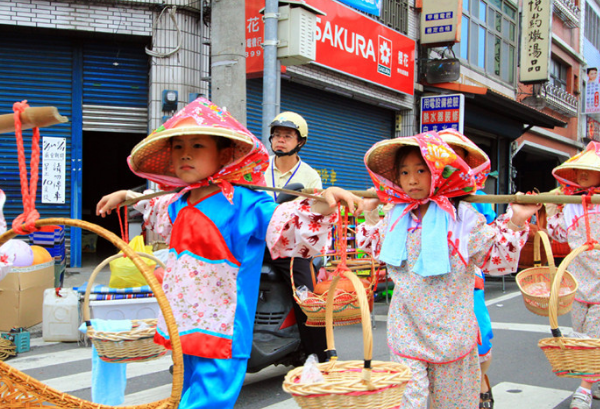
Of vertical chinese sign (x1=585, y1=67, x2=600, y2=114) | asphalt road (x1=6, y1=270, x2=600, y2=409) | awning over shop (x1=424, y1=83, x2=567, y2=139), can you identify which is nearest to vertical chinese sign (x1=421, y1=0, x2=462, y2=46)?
awning over shop (x1=424, y1=83, x2=567, y2=139)

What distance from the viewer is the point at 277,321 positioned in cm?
434

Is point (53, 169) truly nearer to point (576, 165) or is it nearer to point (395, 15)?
point (576, 165)

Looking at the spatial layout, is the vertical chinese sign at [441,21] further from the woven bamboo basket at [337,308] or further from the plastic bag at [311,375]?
the plastic bag at [311,375]

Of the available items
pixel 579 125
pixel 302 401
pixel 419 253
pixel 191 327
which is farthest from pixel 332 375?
pixel 579 125

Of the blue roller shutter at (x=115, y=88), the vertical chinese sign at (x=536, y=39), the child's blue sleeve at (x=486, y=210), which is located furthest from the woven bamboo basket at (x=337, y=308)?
the vertical chinese sign at (x=536, y=39)

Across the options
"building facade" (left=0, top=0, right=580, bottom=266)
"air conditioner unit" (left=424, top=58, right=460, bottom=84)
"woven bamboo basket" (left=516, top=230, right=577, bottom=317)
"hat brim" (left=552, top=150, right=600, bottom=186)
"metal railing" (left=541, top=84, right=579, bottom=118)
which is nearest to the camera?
"woven bamboo basket" (left=516, top=230, right=577, bottom=317)

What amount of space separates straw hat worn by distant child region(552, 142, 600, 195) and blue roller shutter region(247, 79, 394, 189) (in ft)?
22.3

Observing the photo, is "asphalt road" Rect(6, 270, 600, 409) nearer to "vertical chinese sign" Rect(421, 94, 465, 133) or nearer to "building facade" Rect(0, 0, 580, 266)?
"building facade" Rect(0, 0, 580, 266)

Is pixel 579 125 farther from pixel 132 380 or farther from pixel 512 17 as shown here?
pixel 132 380

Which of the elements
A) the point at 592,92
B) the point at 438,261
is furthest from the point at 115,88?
the point at 592,92

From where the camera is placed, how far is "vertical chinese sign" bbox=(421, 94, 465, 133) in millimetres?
14250

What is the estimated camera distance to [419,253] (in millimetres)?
2752

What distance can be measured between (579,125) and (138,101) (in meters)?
23.9

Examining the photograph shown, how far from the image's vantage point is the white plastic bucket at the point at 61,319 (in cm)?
582
